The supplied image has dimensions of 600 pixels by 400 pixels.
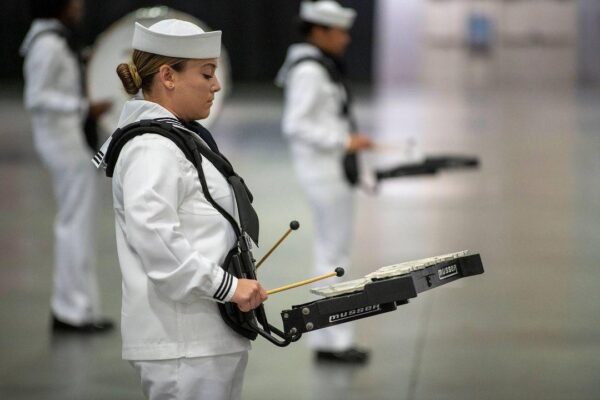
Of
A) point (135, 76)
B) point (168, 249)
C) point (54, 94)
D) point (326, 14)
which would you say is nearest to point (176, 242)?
point (168, 249)

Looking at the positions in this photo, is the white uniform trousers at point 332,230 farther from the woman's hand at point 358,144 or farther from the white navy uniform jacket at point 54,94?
the white navy uniform jacket at point 54,94

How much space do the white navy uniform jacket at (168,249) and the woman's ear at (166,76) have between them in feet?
0.21

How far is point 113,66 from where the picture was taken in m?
6.59

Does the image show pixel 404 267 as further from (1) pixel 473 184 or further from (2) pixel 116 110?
(1) pixel 473 184

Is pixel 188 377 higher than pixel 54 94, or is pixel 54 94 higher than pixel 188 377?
pixel 54 94

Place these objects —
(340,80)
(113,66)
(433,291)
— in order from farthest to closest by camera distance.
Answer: (433,291) → (113,66) → (340,80)

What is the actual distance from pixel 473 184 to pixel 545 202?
1.36 m

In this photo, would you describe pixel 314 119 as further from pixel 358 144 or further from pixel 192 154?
pixel 192 154

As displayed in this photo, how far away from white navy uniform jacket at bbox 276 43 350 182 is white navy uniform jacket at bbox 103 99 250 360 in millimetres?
2932

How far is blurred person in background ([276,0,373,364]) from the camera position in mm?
6250

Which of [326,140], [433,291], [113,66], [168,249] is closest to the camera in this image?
[168,249]

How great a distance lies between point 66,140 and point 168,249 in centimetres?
383

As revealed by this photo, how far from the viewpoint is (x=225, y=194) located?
332 cm

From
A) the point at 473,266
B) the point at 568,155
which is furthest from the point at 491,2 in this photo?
the point at 473,266
